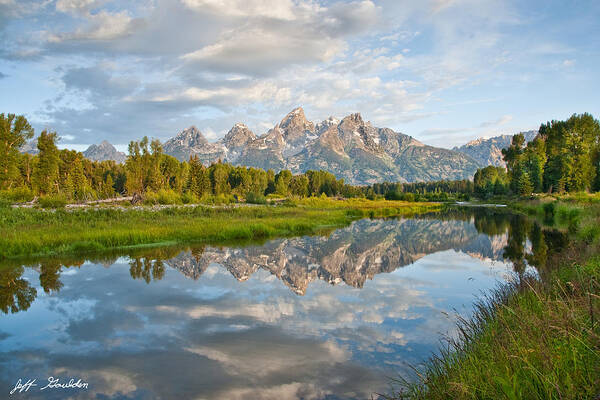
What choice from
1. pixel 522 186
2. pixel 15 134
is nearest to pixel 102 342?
pixel 15 134

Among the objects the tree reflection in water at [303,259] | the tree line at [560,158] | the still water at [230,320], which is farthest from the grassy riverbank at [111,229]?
the tree line at [560,158]

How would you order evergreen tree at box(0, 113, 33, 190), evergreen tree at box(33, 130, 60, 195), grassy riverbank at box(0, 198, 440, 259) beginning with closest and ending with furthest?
grassy riverbank at box(0, 198, 440, 259) → evergreen tree at box(0, 113, 33, 190) → evergreen tree at box(33, 130, 60, 195)

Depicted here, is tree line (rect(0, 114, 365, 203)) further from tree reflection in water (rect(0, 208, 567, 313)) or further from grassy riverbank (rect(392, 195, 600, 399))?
grassy riverbank (rect(392, 195, 600, 399))

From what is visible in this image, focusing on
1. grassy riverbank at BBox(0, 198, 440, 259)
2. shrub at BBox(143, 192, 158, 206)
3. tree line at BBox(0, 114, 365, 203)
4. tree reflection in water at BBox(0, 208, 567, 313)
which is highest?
tree line at BBox(0, 114, 365, 203)

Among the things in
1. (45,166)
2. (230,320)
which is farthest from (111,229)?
A: (45,166)

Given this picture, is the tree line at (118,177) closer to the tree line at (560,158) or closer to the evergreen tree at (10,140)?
the evergreen tree at (10,140)

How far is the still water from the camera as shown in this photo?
6969 mm
